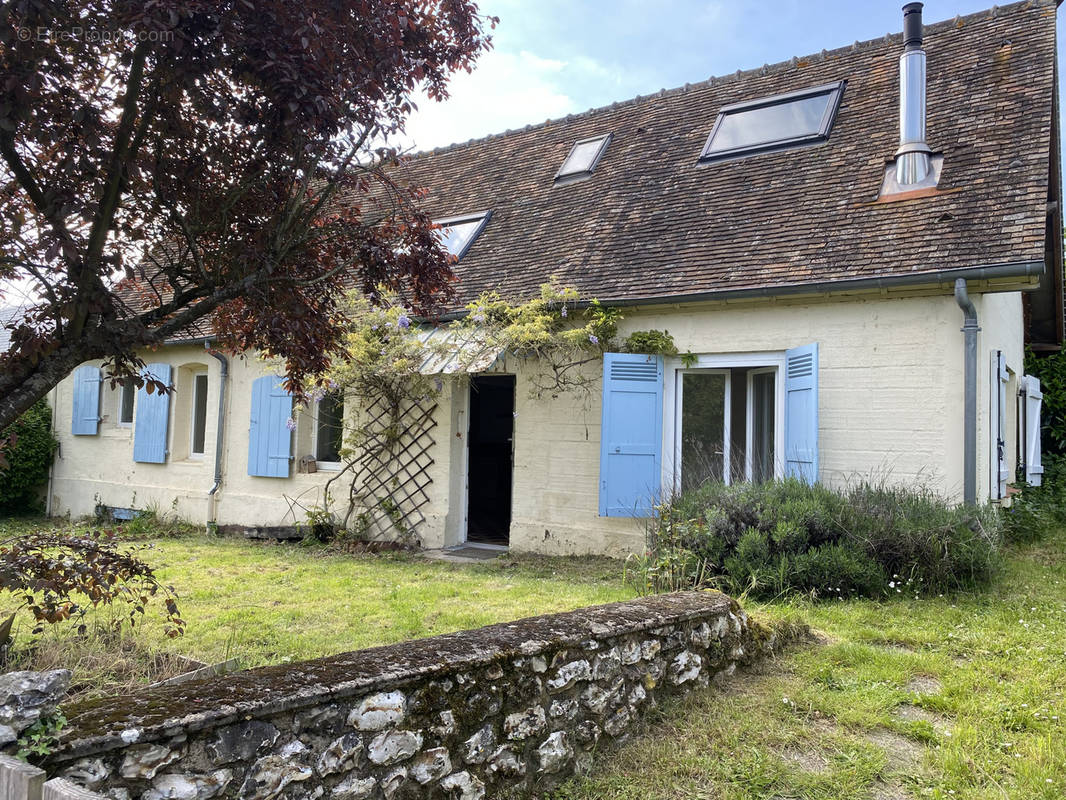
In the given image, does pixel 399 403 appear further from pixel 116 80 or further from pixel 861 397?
pixel 116 80

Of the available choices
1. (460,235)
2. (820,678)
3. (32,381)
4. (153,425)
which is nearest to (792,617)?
(820,678)

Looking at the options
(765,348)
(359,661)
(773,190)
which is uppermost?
(773,190)

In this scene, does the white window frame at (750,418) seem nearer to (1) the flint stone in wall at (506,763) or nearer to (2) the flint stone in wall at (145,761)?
(1) the flint stone in wall at (506,763)

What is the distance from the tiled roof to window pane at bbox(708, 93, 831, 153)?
0.33m

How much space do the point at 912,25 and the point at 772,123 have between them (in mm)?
2135

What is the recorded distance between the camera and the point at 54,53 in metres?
2.97

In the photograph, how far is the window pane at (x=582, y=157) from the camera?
12203 mm

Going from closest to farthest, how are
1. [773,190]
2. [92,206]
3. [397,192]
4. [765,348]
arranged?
[92,206] → [397,192] → [765,348] → [773,190]

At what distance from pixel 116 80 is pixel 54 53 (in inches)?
17.2

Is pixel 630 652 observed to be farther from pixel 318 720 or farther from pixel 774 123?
pixel 774 123

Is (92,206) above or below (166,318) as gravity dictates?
above

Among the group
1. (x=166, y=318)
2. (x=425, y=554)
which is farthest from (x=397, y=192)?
(x=425, y=554)

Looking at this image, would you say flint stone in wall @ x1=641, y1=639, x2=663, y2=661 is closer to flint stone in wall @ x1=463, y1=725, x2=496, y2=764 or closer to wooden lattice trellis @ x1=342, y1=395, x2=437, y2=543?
flint stone in wall @ x1=463, y1=725, x2=496, y2=764

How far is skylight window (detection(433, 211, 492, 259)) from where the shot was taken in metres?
11.8
